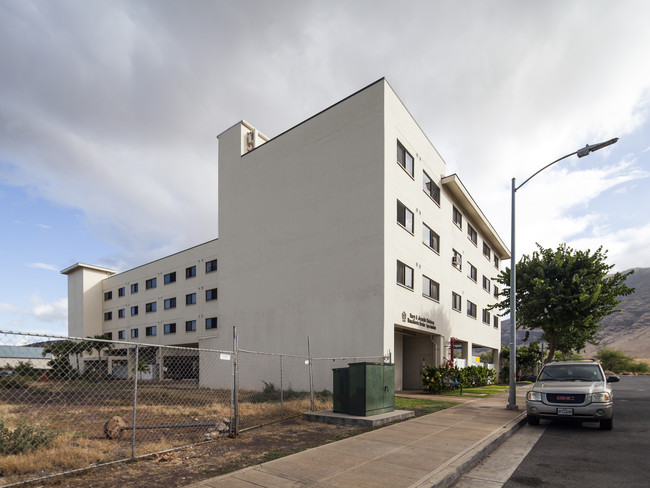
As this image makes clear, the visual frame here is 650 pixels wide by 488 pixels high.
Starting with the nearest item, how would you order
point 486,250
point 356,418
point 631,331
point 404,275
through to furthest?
1. point 356,418
2. point 404,275
3. point 486,250
4. point 631,331

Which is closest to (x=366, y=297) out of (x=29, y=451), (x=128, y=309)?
(x=29, y=451)

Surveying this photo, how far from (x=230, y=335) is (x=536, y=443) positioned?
71.9 ft

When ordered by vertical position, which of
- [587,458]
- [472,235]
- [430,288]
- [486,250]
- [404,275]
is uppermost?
[472,235]

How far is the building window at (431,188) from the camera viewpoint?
2595 centimetres

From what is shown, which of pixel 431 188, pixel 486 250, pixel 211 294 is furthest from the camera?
pixel 486 250

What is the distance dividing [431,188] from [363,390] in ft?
60.0

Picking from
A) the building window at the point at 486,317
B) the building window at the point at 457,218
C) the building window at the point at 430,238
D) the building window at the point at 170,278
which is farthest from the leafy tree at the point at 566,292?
the building window at the point at 170,278

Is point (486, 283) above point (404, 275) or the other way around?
the other way around

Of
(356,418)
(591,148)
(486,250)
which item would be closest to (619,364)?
(486,250)

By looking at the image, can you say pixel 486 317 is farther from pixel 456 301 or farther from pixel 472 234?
pixel 456 301

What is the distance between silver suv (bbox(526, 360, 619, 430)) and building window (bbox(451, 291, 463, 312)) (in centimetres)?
1713

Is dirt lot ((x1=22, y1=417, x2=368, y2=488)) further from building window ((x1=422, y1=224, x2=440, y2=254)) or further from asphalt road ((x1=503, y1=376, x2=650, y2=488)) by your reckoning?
building window ((x1=422, y1=224, x2=440, y2=254))

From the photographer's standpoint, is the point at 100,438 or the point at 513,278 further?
the point at 513,278

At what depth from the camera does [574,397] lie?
10.6m
